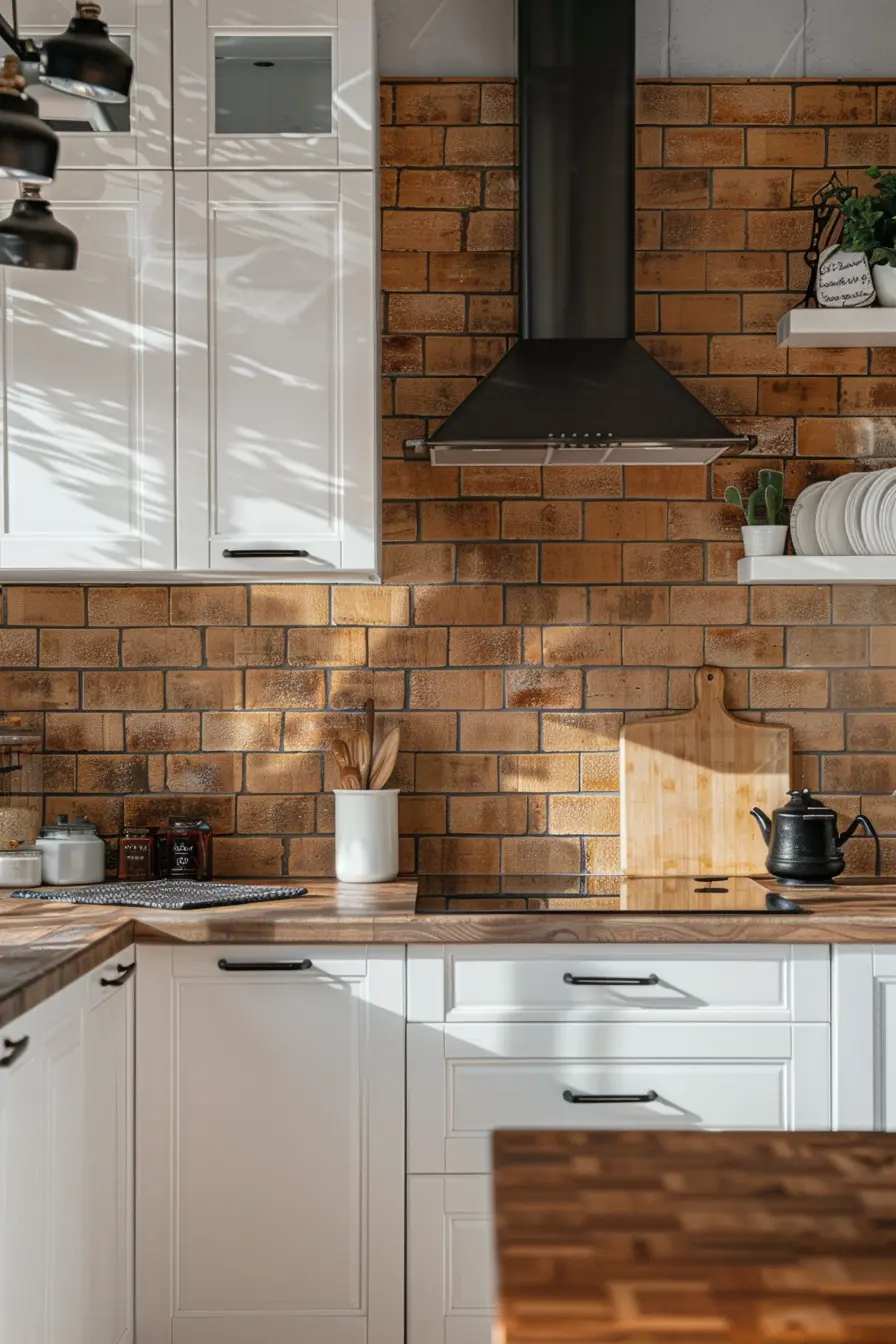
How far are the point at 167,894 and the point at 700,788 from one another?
1270 mm

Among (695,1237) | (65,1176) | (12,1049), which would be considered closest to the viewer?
(695,1237)

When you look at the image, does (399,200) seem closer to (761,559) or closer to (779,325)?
(779,325)

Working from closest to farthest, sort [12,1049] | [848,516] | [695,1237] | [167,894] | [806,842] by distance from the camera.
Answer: [695,1237] → [12,1049] → [167,894] → [806,842] → [848,516]

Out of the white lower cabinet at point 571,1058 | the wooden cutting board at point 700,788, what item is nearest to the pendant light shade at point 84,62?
the white lower cabinet at point 571,1058

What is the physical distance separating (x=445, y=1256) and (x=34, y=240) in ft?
6.43

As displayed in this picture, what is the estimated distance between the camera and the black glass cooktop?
2664mm

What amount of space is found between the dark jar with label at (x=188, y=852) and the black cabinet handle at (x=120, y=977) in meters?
0.53

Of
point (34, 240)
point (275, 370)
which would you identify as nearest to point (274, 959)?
point (275, 370)

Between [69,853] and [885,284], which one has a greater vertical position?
[885,284]

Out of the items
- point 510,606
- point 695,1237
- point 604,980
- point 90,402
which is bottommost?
point 604,980

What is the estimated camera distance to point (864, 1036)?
2.59 metres

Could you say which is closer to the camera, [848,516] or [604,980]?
[604,980]

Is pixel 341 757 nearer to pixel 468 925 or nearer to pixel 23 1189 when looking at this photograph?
pixel 468 925

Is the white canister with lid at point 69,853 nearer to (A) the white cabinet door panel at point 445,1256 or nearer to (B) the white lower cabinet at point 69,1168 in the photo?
(B) the white lower cabinet at point 69,1168
